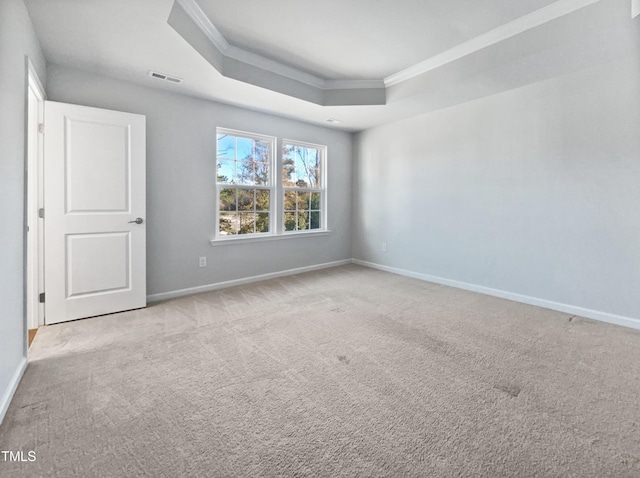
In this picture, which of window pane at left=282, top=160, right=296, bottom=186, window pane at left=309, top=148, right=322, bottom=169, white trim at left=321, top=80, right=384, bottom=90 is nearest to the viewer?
white trim at left=321, top=80, right=384, bottom=90

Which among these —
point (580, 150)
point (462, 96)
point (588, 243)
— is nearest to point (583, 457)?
point (588, 243)

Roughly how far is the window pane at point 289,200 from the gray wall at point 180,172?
0.67 metres

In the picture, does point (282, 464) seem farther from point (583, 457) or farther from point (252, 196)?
point (252, 196)

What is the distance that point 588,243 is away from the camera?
2945 millimetres

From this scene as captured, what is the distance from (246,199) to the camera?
4172 millimetres

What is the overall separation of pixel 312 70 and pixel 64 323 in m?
3.71

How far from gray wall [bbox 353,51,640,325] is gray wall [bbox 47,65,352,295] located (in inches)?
86.7

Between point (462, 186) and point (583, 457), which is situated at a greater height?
point (462, 186)

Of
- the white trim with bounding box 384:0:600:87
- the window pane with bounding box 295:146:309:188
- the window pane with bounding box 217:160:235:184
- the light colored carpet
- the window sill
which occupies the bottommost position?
the light colored carpet

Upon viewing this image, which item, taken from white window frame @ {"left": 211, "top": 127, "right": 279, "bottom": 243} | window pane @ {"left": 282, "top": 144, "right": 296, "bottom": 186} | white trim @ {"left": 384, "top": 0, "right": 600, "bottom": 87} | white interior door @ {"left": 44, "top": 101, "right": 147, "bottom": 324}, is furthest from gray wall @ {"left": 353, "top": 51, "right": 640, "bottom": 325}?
white interior door @ {"left": 44, "top": 101, "right": 147, "bottom": 324}

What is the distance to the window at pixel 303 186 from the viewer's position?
4641 mm

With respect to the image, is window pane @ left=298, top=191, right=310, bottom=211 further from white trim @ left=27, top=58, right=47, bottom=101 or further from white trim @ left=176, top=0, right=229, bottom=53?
white trim @ left=27, top=58, right=47, bottom=101

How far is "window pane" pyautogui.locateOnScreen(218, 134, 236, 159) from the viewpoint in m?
3.88

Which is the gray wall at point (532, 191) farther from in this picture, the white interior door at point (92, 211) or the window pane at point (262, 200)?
the white interior door at point (92, 211)
